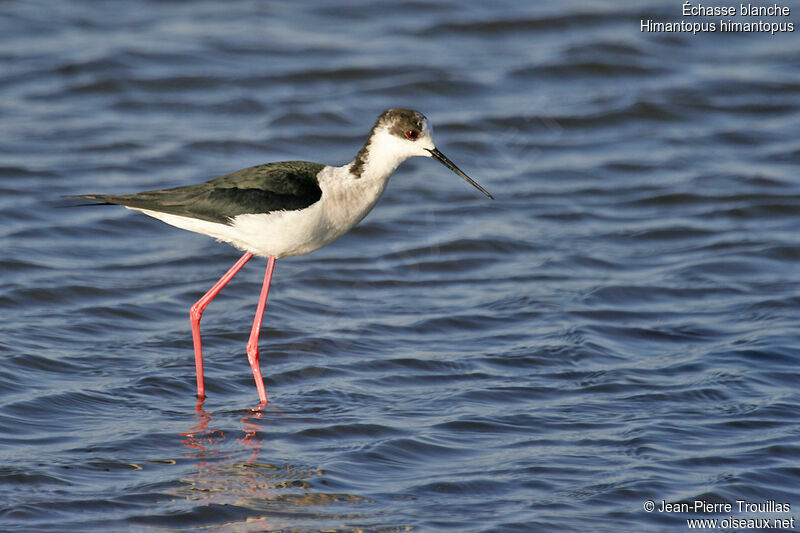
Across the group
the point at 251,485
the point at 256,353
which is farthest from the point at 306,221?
the point at 251,485

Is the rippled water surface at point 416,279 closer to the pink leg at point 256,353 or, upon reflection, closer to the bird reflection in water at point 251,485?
the bird reflection in water at point 251,485

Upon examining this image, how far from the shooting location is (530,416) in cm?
622

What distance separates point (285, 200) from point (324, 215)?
23cm

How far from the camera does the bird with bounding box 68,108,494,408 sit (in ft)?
20.7

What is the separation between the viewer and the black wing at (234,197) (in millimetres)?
6301

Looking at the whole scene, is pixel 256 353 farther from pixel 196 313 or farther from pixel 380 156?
pixel 380 156

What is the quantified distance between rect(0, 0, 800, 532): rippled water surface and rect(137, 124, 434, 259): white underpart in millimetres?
856

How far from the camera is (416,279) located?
28.1ft

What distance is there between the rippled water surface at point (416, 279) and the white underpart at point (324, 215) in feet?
2.81

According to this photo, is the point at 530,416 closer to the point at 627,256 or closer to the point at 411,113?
the point at 411,113

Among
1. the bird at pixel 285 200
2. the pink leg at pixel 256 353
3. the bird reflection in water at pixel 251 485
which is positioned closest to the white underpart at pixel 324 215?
the bird at pixel 285 200

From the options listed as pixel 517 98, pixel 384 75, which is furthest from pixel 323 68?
pixel 517 98

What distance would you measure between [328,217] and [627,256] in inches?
130

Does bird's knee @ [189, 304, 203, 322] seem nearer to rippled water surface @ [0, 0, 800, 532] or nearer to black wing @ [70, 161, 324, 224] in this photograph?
rippled water surface @ [0, 0, 800, 532]
